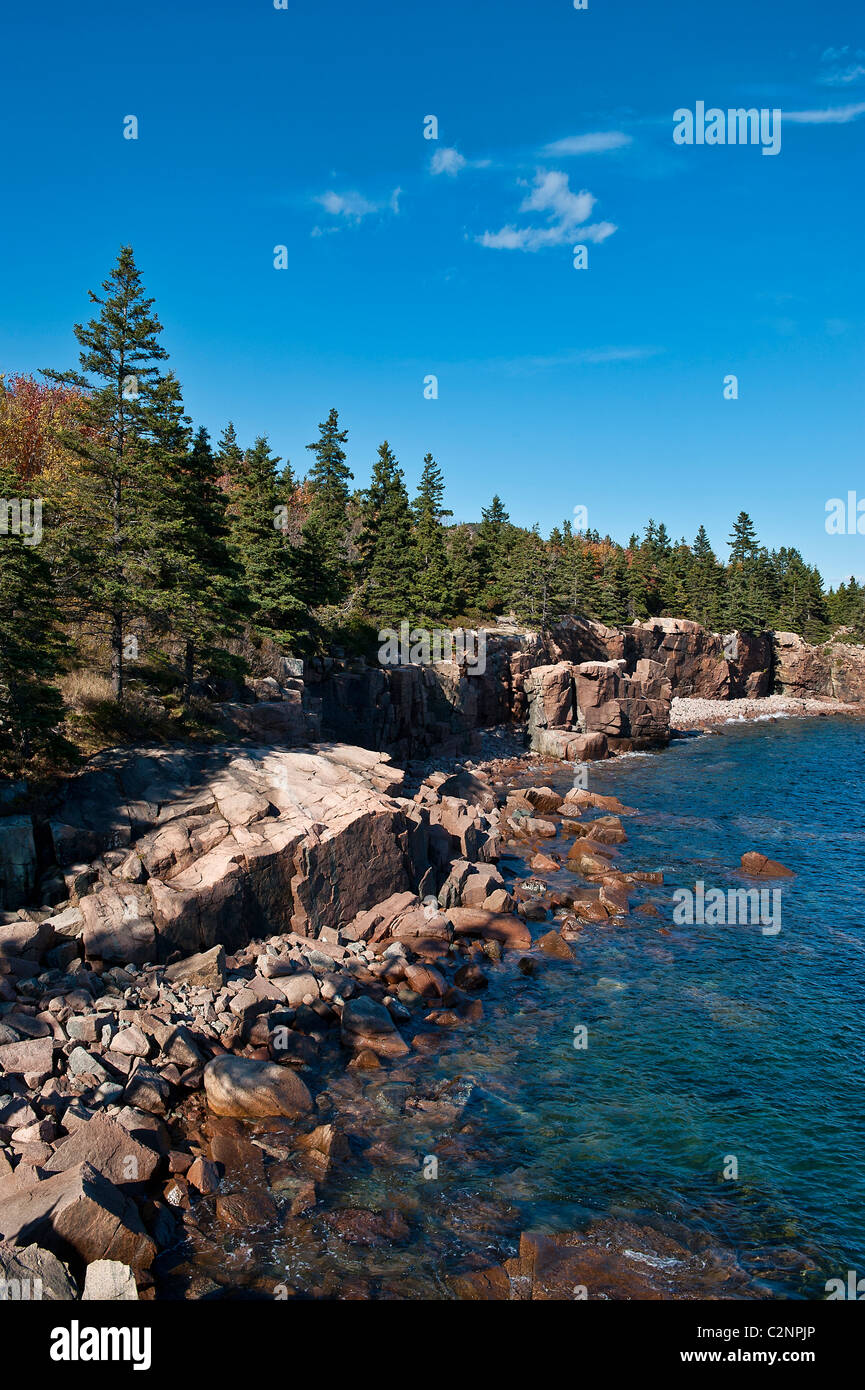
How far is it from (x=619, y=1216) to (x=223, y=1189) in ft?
22.8

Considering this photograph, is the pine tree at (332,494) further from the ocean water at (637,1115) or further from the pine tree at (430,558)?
the ocean water at (637,1115)

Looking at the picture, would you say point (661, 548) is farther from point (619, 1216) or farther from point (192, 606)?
point (619, 1216)

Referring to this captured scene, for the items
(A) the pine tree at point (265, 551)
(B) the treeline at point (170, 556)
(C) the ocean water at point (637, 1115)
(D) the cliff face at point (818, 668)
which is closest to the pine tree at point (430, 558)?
(B) the treeline at point (170, 556)

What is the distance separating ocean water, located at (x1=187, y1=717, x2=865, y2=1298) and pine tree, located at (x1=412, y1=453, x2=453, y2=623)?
3958 cm

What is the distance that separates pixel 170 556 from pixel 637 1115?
21.2m

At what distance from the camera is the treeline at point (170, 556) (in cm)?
1997

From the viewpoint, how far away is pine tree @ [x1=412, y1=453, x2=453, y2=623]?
62.5m

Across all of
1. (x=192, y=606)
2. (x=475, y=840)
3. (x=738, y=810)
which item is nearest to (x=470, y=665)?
(x=738, y=810)

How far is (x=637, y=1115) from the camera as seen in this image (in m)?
15.2

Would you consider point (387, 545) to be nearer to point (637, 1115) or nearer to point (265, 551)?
point (265, 551)

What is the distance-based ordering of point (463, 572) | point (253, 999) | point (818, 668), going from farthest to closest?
point (818, 668), point (463, 572), point (253, 999)

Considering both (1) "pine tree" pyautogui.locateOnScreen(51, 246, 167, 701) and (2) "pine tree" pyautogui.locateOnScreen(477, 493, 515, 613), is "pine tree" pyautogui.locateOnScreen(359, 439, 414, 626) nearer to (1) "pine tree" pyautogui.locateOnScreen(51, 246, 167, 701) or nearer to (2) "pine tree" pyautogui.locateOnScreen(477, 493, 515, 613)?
(2) "pine tree" pyautogui.locateOnScreen(477, 493, 515, 613)

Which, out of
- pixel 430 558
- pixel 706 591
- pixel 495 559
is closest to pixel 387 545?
pixel 430 558

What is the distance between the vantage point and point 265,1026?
1656 centimetres
